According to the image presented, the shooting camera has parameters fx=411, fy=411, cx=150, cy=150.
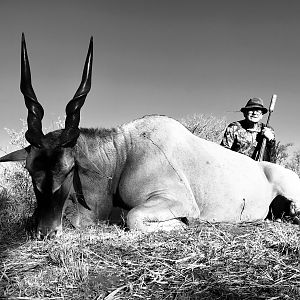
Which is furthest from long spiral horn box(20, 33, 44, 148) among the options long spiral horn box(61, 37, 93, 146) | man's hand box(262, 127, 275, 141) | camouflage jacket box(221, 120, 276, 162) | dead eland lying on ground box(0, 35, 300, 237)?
man's hand box(262, 127, 275, 141)

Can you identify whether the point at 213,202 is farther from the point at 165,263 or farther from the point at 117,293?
the point at 117,293

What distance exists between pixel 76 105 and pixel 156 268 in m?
2.29

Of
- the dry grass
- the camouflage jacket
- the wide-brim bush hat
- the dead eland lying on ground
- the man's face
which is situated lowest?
the dry grass

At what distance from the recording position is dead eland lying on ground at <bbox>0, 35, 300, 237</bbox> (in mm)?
3988

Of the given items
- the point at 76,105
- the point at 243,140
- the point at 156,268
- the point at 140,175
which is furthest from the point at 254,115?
the point at 156,268

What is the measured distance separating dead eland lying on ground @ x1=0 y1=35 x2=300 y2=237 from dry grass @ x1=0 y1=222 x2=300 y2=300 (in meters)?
0.67

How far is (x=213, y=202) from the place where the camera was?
5.18m

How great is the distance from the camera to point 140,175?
15.2 ft

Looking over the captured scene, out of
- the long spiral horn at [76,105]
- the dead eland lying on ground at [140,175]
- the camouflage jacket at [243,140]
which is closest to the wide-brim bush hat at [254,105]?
the camouflage jacket at [243,140]

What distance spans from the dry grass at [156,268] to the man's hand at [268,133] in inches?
174

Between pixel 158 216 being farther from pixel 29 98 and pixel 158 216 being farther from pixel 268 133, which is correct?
pixel 268 133

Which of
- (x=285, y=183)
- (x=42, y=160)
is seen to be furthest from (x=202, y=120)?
(x=42, y=160)

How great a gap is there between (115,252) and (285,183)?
3.46 meters

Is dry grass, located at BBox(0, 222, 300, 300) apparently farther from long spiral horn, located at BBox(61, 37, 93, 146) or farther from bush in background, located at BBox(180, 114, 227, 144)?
bush in background, located at BBox(180, 114, 227, 144)
